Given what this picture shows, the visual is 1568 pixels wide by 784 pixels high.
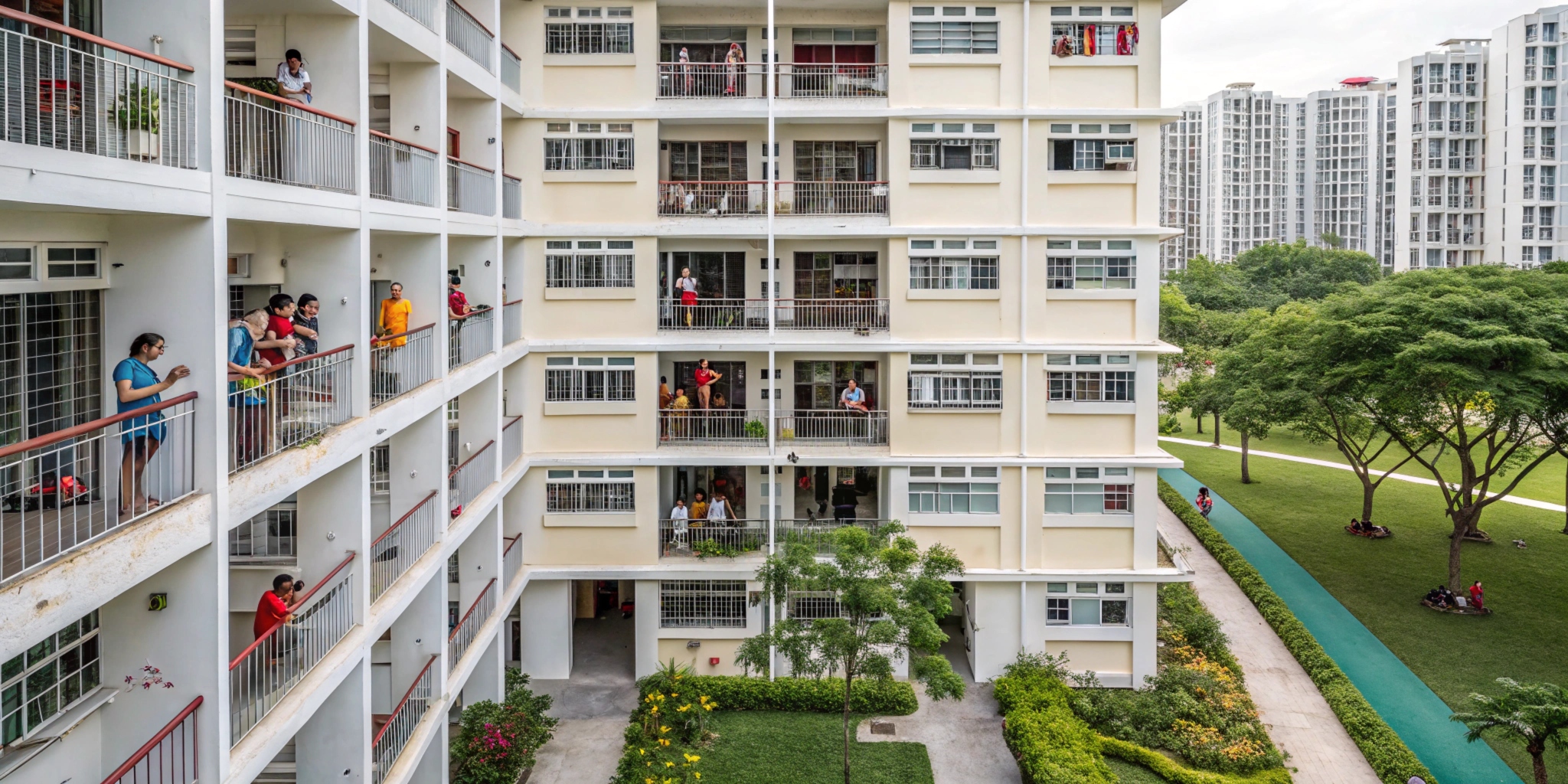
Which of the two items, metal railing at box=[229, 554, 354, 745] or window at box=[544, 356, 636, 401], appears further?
window at box=[544, 356, 636, 401]

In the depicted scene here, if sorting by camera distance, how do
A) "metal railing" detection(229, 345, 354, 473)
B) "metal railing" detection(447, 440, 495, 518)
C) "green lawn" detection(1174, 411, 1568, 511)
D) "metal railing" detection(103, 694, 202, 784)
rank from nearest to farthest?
1. "metal railing" detection(103, 694, 202, 784)
2. "metal railing" detection(229, 345, 354, 473)
3. "metal railing" detection(447, 440, 495, 518)
4. "green lawn" detection(1174, 411, 1568, 511)

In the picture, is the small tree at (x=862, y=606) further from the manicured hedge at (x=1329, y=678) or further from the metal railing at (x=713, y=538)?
the manicured hedge at (x=1329, y=678)

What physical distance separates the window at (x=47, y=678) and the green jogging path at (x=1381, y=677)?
18081mm

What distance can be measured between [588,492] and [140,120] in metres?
12.4

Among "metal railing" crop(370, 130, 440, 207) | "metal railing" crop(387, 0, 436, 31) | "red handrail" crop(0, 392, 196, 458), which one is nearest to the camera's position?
"red handrail" crop(0, 392, 196, 458)

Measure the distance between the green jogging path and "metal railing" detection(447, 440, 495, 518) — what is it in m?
15.7

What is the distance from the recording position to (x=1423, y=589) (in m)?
23.7

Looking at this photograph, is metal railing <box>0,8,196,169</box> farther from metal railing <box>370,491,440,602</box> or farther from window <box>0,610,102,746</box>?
metal railing <box>370,491,440,602</box>

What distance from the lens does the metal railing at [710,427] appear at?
61.9ft

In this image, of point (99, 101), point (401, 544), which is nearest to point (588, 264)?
point (401, 544)

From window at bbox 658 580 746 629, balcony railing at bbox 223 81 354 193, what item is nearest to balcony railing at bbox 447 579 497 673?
window at bbox 658 580 746 629

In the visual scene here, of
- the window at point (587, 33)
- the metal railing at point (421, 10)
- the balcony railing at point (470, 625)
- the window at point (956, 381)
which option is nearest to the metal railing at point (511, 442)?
the balcony railing at point (470, 625)

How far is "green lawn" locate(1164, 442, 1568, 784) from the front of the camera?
19.6 meters

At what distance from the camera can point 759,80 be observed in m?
19.4
